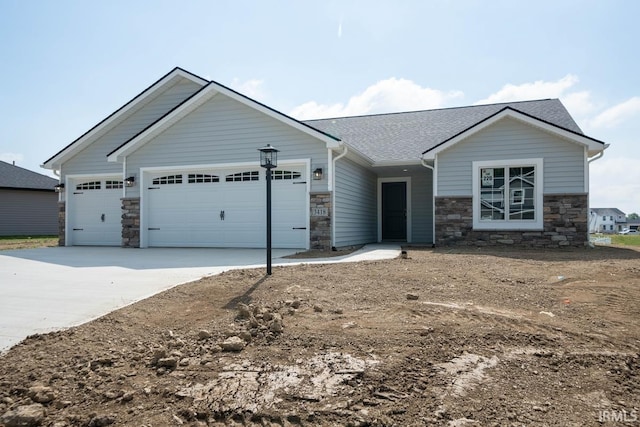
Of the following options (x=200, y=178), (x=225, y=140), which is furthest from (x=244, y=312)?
(x=200, y=178)

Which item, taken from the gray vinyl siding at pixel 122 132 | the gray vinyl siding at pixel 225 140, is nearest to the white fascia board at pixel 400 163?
the gray vinyl siding at pixel 225 140

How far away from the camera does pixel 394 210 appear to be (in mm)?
15000

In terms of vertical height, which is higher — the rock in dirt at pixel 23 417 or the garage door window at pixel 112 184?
the garage door window at pixel 112 184

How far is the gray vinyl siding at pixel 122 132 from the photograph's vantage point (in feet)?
44.3

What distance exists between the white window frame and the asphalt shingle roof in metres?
1.92

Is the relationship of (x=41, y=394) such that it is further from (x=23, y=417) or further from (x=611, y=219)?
(x=611, y=219)

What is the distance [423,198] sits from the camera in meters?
14.4

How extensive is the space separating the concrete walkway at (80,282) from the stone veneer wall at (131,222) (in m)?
2.63

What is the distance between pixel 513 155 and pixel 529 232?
200 cm

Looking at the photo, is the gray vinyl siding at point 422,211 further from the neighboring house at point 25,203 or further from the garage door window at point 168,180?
the neighboring house at point 25,203

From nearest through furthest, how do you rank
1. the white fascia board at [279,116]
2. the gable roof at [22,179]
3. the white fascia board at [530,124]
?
the white fascia board at [530,124], the white fascia board at [279,116], the gable roof at [22,179]

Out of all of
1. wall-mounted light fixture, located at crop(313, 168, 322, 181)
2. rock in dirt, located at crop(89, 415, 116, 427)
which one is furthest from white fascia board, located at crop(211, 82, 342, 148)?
rock in dirt, located at crop(89, 415, 116, 427)

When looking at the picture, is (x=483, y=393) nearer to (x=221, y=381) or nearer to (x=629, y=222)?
(x=221, y=381)

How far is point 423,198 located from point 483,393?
12.3 meters
